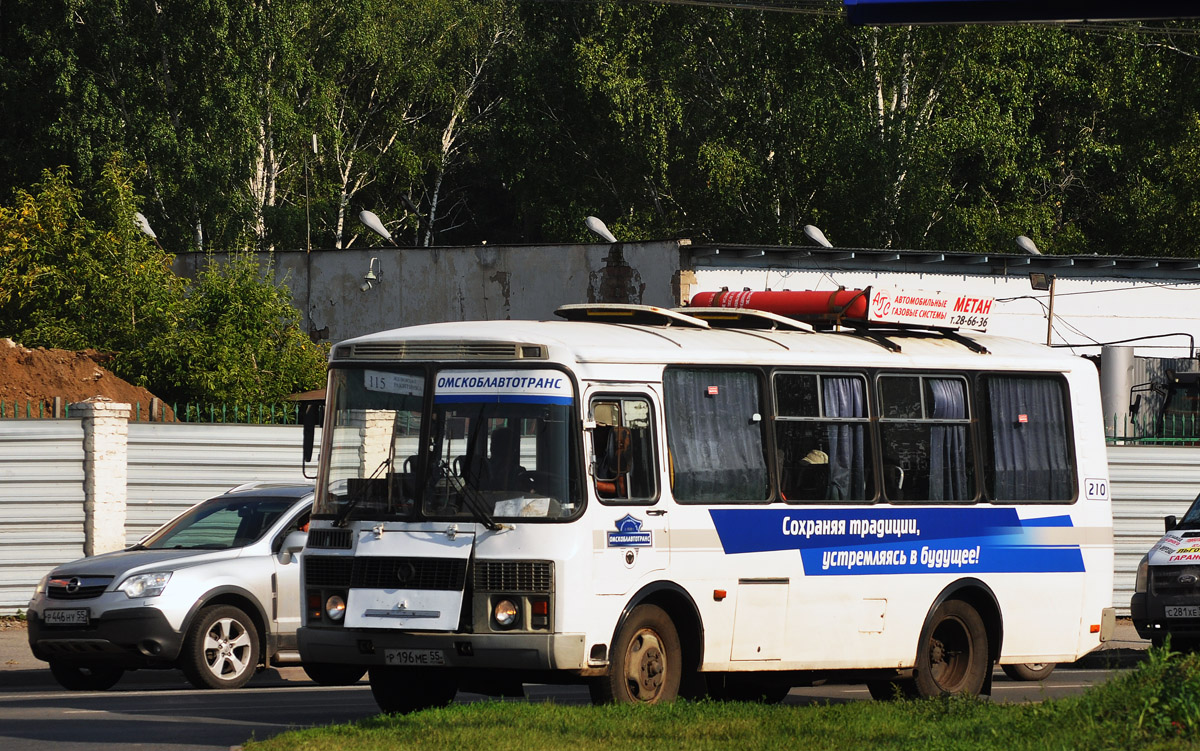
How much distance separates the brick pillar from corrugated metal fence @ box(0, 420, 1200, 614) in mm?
117

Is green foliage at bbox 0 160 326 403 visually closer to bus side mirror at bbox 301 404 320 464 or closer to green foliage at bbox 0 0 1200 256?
green foliage at bbox 0 0 1200 256

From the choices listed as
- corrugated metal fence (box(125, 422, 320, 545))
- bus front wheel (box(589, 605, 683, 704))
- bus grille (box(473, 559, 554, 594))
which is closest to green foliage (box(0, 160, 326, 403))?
corrugated metal fence (box(125, 422, 320, 545))

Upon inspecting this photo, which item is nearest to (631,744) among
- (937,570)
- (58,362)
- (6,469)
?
(937,570)

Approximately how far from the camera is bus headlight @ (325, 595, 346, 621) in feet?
35.7

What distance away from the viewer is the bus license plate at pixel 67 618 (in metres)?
13.7

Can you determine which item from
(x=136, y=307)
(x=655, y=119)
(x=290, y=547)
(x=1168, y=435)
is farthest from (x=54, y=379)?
(x=655, y=119)

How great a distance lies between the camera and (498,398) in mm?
10773

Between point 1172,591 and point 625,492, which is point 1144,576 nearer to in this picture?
point 1172,591

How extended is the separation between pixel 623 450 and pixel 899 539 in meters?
2.73

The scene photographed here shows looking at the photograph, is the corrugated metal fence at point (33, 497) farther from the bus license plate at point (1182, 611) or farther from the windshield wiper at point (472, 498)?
the bus license plate at point (1182, 611)

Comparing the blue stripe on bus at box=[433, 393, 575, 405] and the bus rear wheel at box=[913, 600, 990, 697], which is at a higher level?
the blue stripe on bus at box=[433, 393, 575, 405]

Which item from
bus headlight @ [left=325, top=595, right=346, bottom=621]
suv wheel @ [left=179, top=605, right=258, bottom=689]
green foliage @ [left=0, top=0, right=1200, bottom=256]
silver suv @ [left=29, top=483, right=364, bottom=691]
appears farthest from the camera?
green foliage @ [left=0, top=0, right=1200, bottom=256]

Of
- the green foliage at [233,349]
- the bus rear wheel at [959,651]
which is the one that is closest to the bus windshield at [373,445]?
the bus rear wheel at [959,651]

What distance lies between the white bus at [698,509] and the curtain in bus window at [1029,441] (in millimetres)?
21
